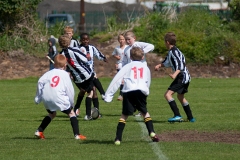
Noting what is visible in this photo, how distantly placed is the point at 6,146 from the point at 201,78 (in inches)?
650

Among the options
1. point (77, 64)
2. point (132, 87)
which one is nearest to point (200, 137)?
point (132, 87)

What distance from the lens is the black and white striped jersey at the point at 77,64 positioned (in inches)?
541

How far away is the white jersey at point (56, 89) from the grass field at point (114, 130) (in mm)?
654

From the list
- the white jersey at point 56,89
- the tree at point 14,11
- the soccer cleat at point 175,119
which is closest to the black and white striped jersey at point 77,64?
the soccer cleat at point 175,119

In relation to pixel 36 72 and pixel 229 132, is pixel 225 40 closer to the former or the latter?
pixel 36 72

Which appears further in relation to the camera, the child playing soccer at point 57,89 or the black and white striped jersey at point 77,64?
the black and white striped jersey at point 77,64

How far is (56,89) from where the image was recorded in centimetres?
1103

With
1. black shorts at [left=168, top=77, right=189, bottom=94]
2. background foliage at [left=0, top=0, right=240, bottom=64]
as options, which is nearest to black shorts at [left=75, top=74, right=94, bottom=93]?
black shorts at [left=168, top=77, right=189, bottom=94]

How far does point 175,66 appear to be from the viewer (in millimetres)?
13672

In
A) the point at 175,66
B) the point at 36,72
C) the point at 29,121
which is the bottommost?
the point at 36,72

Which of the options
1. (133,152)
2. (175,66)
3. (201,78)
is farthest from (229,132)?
(201,78)

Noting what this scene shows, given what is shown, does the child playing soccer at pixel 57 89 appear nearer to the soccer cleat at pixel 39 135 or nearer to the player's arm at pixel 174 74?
the soccer cleat at pixel 39 135

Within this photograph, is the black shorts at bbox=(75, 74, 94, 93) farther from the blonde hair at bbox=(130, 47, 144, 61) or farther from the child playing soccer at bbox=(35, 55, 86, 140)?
the blonde hair at bbox=(130, 47, 144, 61)

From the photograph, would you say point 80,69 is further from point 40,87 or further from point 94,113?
point 40,87
